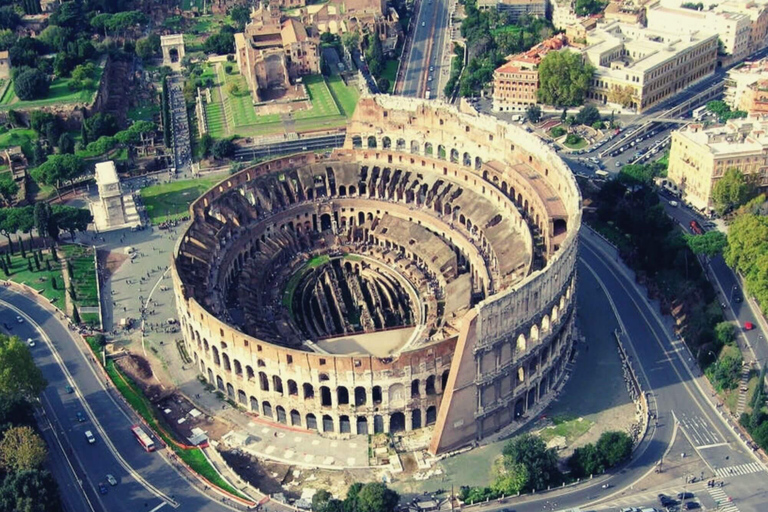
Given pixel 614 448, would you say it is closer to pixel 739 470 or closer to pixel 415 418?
pixel 739 470

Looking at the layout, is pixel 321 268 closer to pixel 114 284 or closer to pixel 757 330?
pixel 114 284

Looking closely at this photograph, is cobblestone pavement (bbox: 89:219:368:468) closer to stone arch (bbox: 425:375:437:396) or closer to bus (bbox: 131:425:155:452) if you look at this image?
bus (bbox: 131:425:155:452)

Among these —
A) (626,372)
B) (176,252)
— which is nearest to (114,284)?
(176,252)

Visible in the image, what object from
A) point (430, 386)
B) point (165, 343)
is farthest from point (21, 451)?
point (430, 386)

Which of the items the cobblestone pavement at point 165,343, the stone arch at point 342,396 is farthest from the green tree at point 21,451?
the stone arch at point 342,396

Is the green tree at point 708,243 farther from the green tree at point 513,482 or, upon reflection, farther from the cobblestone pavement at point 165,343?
the cobblestone pavement at point 165,343

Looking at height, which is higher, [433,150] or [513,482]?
[433,150]
